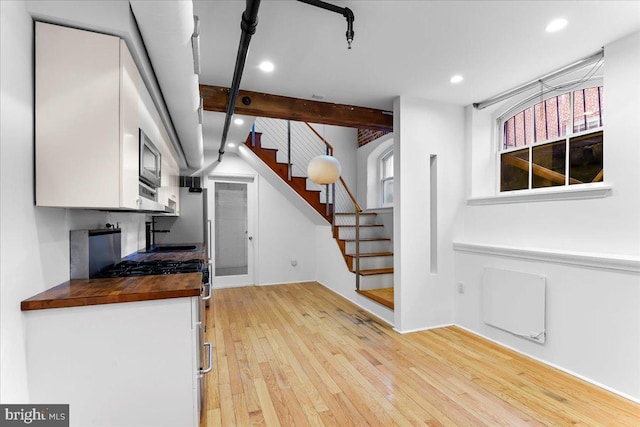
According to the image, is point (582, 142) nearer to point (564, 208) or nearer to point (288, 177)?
point (564, 208)

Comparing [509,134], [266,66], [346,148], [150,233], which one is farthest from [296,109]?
[346,148]

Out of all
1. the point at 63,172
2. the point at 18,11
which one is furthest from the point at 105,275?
the point at 18,11

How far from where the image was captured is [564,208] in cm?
262

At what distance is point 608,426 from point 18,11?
380 cm

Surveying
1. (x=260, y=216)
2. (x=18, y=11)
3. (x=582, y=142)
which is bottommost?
(x=260, y=216)

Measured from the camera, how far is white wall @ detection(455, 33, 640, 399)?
2162mm

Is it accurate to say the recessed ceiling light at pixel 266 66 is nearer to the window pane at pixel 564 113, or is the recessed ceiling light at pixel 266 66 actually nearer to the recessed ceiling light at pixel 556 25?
the recessed ceiling light at pixel 556 25

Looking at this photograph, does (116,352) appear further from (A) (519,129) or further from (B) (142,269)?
(A) (519,129)

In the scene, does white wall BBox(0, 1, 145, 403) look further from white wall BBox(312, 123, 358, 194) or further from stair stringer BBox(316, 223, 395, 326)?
white wall BBox(312, 123, 358, 194)

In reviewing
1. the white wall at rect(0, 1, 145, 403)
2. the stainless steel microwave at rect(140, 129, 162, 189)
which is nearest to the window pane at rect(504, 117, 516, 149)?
the stainless steel microwave at rect(140, 129, 162, 189)

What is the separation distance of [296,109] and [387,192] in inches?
108

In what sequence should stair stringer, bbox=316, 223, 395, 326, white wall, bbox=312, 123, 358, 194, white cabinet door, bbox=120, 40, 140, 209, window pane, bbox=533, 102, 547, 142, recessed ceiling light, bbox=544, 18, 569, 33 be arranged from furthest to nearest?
white wall, bbox=312, 123, 358, 194, stair stringer, bbox=316, 223, 395, 326, window pane, bbox=533, 102, 547, 142, recessed ceiling light, bbox=544, 18, 569, 33, white cabinet door, bbox=120, 40, 140, 209

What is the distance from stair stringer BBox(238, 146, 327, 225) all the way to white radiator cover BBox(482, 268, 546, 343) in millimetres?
2937

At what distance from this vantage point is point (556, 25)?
2.06 meters
